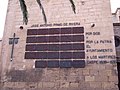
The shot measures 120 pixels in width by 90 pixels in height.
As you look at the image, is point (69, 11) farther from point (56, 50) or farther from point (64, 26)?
point (56, 50)

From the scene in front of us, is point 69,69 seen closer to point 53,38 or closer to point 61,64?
point 61,64

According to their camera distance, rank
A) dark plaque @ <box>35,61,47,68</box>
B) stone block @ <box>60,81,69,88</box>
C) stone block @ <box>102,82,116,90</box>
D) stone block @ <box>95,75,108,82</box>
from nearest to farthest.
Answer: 1. stone block @ <box>102,82,116,90</box>
2. stone block @ <box>95,75,108,82</box>
3. stone block @ <box>60,81,69,88</box>
4. dark plaque @ <box>35,61,47,68</box>

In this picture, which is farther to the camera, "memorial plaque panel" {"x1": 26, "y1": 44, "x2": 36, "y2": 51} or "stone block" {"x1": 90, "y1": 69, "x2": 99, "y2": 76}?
"memorial plaque panel" {"x1": 26, "y1": 44, "x2": 36, "y2": 51}

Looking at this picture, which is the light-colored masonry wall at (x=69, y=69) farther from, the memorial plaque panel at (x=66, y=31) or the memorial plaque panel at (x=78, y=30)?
the memorial plaque panel at (x=66, y=31)

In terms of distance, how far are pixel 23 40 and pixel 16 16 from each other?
50.2 inches

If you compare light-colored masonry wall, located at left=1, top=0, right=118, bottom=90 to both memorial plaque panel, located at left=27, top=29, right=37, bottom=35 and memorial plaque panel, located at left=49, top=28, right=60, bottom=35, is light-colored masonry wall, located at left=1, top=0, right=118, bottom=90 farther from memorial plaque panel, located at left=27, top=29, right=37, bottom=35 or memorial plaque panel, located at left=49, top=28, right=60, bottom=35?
memorial plaque panel, located at left=49, top=28, right=60, bottom=35

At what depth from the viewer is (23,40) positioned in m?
9.22

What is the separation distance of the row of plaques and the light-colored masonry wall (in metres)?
0.14

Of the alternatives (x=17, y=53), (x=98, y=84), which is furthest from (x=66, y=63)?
(x=17, y=53)

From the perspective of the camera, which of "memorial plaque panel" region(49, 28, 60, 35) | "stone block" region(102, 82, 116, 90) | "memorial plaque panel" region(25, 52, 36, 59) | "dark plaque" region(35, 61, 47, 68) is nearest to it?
"stone block" region(102, 82, 116, 90)

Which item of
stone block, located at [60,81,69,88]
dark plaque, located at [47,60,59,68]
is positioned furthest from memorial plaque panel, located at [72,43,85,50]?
stone block, located at [60,81,69,88]

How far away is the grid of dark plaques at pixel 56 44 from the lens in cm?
859

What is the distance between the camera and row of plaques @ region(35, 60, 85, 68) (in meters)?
8.41

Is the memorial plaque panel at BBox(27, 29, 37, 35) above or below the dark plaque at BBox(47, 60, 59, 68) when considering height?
above
